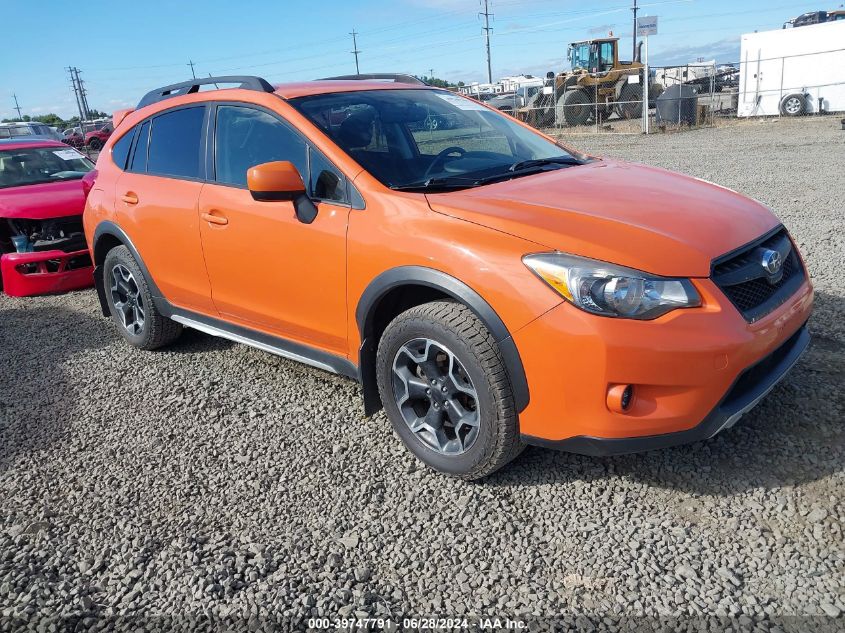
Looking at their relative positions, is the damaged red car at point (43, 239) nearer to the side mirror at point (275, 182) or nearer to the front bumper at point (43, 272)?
the front bumper at point (43, 272)

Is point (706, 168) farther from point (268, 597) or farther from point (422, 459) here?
point (268, 597)

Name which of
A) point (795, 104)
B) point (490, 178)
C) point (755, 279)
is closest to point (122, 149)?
point (490, 178)

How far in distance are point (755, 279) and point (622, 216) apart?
0.61 m

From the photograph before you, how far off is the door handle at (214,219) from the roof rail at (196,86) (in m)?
0.77

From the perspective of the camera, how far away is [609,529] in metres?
2.71

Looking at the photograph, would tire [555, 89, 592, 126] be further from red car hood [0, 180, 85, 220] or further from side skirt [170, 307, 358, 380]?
side skirt [170, 307, 358, 380]

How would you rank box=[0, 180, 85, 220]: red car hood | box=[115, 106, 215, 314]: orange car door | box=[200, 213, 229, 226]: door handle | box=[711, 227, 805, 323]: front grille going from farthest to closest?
1. box=[0, 180, 85, 220]: red car hood
2. box=[115, 106, 215, 314]: orange car door
3. box=[200, 213, 229, 226]: door handle
4. box=[711, 227, 805, 323]: front grille

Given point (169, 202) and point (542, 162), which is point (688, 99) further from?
point (169, 202)

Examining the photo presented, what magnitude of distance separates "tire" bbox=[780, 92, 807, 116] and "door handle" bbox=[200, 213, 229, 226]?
2493 centimetres

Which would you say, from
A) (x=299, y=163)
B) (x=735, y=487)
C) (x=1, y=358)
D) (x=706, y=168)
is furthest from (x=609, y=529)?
(x=706, y=168)

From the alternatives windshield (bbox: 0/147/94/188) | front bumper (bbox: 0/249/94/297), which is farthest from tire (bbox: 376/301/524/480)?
windshield (bbox: 0/147/94/188)

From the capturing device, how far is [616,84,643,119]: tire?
995 inches

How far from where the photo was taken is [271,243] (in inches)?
139

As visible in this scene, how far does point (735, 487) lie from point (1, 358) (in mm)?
5258
